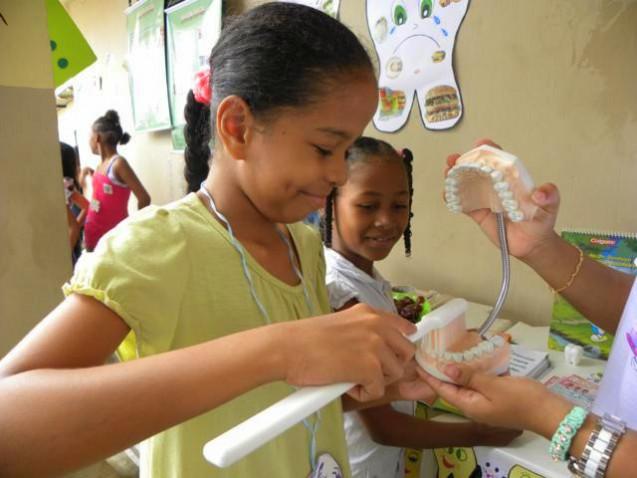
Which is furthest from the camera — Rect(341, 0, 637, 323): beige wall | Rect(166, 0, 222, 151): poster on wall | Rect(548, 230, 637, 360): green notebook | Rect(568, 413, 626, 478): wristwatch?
Rect(166, 0, 222, 151): poster on wall

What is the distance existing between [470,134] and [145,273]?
110 centimetres

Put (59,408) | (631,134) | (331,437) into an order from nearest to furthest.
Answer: (59,408)
(331,437)
(631,134)

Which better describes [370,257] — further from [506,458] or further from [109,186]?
[109,186]

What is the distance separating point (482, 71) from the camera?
1.23m

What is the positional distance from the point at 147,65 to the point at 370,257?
2.20 meters

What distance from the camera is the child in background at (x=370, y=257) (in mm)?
783

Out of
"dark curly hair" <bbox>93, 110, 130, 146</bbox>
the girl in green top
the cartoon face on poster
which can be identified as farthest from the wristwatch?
"dark curly hair" <bbox>93, 110, 130, 146</bbox>

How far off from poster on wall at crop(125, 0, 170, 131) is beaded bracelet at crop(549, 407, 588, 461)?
2357 millimetres

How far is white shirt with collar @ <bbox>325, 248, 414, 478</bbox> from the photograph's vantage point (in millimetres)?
844

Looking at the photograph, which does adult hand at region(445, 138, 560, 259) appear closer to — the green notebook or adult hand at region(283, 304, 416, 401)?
the green notebook

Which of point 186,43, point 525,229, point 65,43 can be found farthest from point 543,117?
point 186,43

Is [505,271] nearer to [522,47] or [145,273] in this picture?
[145,273]

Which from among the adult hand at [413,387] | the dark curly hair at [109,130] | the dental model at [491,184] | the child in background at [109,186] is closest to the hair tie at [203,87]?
the dental model at [491,184]

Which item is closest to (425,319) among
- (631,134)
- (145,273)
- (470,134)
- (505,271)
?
(505,271)
